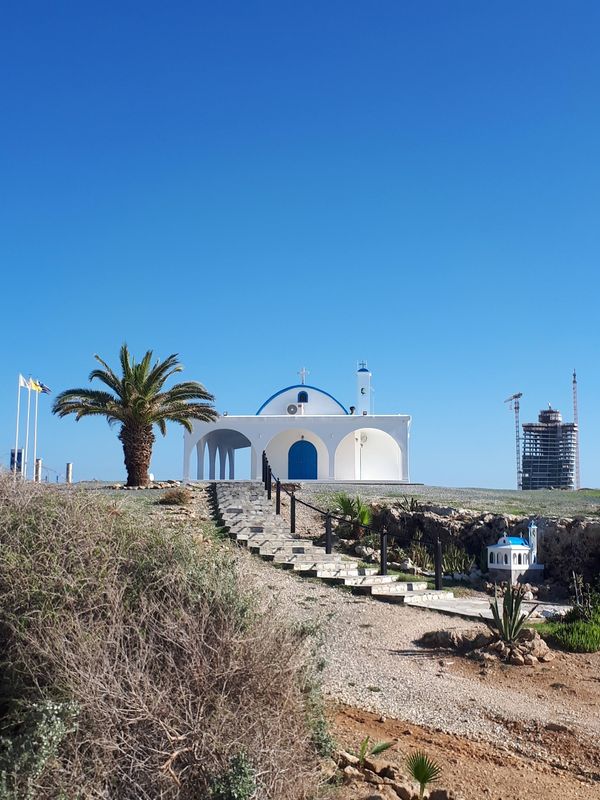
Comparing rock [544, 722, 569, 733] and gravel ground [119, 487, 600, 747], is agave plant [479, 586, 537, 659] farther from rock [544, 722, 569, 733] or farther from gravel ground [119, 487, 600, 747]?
rock [544, 722, 569, 733]

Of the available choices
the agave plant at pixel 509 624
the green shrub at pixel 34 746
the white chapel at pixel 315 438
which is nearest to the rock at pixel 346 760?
the green shrub at pixel 34 746

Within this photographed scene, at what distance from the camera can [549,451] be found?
59.3 m

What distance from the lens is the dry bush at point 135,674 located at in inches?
133

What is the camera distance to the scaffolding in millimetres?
58250

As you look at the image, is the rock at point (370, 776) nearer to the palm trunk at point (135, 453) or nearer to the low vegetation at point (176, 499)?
the low vegetation at point (176, 499)

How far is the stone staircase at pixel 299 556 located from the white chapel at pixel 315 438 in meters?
12.9

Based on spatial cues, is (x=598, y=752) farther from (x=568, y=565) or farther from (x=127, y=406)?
(x=127, y=406)

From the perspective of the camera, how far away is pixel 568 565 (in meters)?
13.2

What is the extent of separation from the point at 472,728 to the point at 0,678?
3471 mm

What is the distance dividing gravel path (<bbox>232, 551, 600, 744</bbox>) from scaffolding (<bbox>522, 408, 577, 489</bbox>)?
52.0 meters

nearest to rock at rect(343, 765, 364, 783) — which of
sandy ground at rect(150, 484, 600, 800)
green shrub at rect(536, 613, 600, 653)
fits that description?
sandy ground at rect(150, 484, 600, 800)

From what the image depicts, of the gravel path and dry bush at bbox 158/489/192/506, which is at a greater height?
dry bush at bbox 158/489/192/506

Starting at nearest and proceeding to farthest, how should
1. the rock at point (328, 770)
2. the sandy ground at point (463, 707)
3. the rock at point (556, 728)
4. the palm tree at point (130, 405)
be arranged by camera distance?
1. the rock at point (328, 770)
2. the sandy ground at point (463, 707)
3. the rock at point (556, 728)
4. the palm tree at point (130, 405)

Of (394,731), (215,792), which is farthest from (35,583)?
(394,731)
